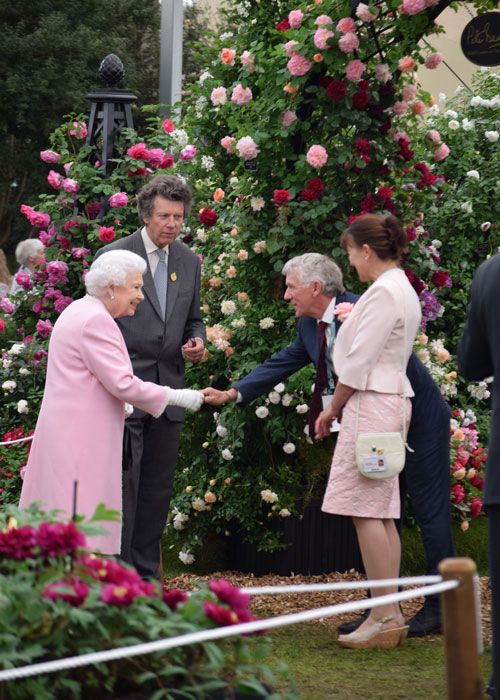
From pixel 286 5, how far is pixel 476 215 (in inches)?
94.5

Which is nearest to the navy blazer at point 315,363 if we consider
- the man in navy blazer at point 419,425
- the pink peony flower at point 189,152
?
the man in navy blazer at point 419,425

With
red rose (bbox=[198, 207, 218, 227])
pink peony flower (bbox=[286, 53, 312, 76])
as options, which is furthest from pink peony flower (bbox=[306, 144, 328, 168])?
red rose (bbox=[198, 207, 218, 227])

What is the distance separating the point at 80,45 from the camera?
26.7m

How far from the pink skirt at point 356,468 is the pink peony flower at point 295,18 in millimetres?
2254

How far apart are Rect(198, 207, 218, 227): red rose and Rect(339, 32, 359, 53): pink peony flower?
4.93 ft

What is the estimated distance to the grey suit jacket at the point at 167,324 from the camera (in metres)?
6.36

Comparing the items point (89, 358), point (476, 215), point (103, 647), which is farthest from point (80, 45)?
point (103, 647)

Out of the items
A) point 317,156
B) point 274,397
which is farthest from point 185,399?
point 317,156

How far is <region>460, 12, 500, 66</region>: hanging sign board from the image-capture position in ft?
29.1

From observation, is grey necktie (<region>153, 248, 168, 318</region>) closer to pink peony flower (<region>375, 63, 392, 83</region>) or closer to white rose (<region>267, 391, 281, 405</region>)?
white rose (<region>267, 391, 281, 405</region>)

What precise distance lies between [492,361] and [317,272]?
1713 mm

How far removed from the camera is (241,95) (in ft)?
24.8

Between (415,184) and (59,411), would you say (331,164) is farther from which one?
(59,411)

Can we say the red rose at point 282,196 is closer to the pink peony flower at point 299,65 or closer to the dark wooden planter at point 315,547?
the pink peony flower at point 299,65
